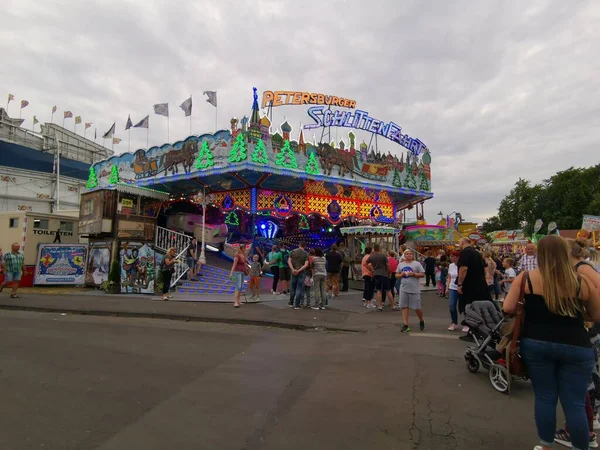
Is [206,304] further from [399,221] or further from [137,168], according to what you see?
[399,221]

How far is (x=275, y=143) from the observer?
17234 mm

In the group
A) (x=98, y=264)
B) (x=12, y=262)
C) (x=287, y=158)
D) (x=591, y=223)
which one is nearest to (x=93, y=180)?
(x=98, y=264)

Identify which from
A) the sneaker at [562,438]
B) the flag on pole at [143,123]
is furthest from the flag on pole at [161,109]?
the sneaker at [562,438]

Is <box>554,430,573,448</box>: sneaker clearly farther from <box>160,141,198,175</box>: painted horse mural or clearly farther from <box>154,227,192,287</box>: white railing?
<box>160,141,198,175</box>: painted horse mural

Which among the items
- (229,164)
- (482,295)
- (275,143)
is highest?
(275,143)

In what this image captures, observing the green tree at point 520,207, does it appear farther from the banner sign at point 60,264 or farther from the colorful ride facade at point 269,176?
the banner sign at point 60,264

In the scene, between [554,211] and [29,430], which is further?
[554,211]

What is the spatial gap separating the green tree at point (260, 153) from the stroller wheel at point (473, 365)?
41.0 feet

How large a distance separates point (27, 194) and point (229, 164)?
2507 centimetres

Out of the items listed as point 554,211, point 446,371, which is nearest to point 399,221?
point 446,371

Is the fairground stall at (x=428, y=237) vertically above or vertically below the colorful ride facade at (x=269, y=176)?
below

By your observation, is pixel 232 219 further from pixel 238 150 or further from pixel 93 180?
pixel 93 180

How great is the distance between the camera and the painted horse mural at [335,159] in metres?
19.0

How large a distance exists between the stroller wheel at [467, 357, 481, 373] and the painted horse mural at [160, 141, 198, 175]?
49.8 feet
